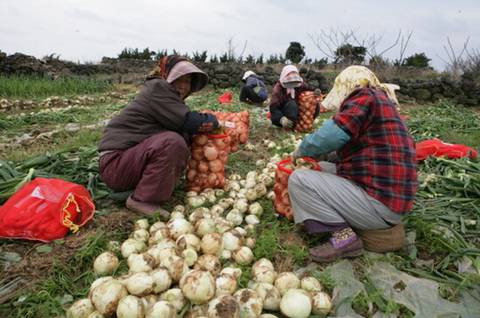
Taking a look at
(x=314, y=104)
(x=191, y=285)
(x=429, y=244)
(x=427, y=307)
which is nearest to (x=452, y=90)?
(x=314, y=104)

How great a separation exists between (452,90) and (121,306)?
36.2ft

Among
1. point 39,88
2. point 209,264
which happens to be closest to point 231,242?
point 209,264

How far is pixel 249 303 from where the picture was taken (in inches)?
57.3

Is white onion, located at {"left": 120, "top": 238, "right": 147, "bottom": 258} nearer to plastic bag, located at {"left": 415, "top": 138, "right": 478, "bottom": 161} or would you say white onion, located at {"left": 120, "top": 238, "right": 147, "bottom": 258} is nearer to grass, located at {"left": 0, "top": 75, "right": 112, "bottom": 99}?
plastic bag, located at {"left": 415, "top": 138, "right": 478, "bottom": 161}

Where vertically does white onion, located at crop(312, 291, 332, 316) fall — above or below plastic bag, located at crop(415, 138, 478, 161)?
below

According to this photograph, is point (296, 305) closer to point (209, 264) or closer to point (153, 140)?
point (209, 264)

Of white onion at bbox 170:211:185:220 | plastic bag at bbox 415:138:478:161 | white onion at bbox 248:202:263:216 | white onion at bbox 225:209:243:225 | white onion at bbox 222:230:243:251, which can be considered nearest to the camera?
white onion at bbox 222:230:243:251

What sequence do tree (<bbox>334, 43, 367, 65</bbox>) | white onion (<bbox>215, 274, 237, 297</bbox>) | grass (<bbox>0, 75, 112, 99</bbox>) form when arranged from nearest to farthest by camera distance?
white onion (<bbox>215, 274, 237, 297</bbox>) < grass (<bbox>0, 75, 112, 99</bbox>) < tree (<bbox>334, 43, 367, 65</bbox>)

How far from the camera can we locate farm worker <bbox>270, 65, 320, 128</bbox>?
4914 millimetres

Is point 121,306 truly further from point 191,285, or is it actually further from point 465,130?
point 465,130

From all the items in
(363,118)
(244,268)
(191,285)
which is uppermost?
(363,118)

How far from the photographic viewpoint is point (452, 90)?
967cm

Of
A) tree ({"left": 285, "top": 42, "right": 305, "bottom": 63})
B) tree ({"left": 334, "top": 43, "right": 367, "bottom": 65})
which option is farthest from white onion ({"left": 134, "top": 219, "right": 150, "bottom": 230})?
tree ({"left": 285, "top": 42, "right": 305, "bottom": 63})

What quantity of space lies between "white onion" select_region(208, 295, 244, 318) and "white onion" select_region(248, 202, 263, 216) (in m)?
1.11
